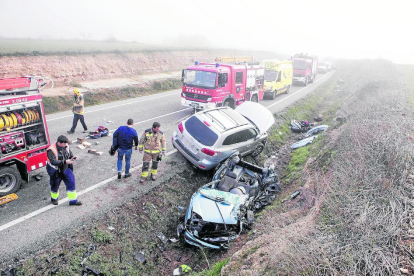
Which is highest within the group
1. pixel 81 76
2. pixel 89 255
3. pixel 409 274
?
pixel 81 76

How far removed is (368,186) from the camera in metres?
5.75

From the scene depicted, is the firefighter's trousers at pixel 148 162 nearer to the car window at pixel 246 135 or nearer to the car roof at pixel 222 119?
the car roof at pixel 222 119

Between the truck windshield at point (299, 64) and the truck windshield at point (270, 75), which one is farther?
the truck windshield at point (299, 64)

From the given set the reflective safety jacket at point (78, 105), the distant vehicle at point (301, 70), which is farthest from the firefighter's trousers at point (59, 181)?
the distant vehicle at point (301, 70)

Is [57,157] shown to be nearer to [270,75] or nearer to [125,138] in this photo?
[125,138]

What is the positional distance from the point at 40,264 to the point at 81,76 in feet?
55.5

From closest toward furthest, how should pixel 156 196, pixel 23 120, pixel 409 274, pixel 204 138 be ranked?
pixel 409 274 < pixel 23 120 < pixel 156 196 < pixel 204 138

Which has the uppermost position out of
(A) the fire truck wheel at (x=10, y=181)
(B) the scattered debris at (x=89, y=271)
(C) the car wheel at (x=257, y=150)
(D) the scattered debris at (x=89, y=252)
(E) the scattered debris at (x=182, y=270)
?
(A) the fire truck wheel at (x=10, y=181)

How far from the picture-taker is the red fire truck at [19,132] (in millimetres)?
6180

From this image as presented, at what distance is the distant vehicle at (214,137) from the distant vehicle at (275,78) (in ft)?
34.3

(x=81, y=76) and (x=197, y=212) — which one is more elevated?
(x=81, y=76)

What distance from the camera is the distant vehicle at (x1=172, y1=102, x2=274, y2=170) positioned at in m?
7.94

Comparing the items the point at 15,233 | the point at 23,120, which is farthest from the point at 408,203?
the point at 23,120

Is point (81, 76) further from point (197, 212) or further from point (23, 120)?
point (197, 212)
